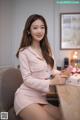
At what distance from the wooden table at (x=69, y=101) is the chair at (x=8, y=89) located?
42cm

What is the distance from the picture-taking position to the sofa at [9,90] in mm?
1565

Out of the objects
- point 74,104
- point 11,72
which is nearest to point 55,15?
point 11,72

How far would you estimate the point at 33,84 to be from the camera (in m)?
1.40

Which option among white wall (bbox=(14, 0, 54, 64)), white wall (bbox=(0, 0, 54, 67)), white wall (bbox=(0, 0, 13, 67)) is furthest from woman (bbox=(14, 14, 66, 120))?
white wall (bbox=(14, 0, 54, 64))

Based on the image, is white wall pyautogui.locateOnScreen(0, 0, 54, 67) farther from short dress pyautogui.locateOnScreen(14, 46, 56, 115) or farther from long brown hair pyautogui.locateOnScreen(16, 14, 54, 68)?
short dress pyautogui.locateOnScreen(14, 46, 56, 115)

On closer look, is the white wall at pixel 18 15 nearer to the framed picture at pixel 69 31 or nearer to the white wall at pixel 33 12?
the white wall at pixel 33 12

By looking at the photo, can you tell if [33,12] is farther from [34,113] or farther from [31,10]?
[34,113]

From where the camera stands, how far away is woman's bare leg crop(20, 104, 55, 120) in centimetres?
128

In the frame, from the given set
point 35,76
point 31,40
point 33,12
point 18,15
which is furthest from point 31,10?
Answer: point 35,76

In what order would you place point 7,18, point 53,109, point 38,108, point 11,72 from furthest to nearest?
A: point 7,18, point 11,72, point 53,109, point 38,108

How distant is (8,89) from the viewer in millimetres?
1638

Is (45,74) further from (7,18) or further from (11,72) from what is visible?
(7,18)

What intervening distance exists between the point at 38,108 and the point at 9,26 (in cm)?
257

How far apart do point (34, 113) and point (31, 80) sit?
0.73 ft
